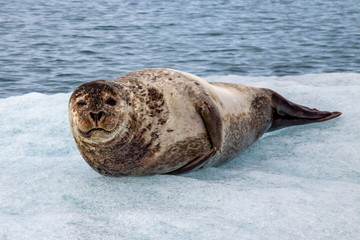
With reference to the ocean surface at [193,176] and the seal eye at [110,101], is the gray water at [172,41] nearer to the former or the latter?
the ocean surface at [193,176]

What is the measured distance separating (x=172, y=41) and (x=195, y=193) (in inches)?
426

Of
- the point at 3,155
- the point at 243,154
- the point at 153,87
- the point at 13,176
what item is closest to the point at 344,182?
the point at 243,154

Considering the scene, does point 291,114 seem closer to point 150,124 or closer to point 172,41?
point 150,124

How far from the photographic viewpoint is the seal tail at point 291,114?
534 centimetres

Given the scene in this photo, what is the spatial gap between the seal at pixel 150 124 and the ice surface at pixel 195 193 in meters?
0.14

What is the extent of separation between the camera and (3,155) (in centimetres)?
459

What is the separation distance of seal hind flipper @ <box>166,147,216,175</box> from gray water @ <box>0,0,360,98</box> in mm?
5604

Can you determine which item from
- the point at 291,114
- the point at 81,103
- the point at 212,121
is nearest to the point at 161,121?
the point at 212,121

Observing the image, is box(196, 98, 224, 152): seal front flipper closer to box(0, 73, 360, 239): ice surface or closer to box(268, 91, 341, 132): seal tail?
box(0, 73, 360, 239): ice surface

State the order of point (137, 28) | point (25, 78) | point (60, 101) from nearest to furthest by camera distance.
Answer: point (60, 101) < point (25, 78) < point (137, 28)

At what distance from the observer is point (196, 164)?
12.8 feet

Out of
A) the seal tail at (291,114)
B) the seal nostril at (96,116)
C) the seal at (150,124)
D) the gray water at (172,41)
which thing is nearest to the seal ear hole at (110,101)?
the seal at (150,124)

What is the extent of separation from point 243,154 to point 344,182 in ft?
3.49

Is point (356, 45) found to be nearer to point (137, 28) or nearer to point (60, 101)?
point (137, 28)
